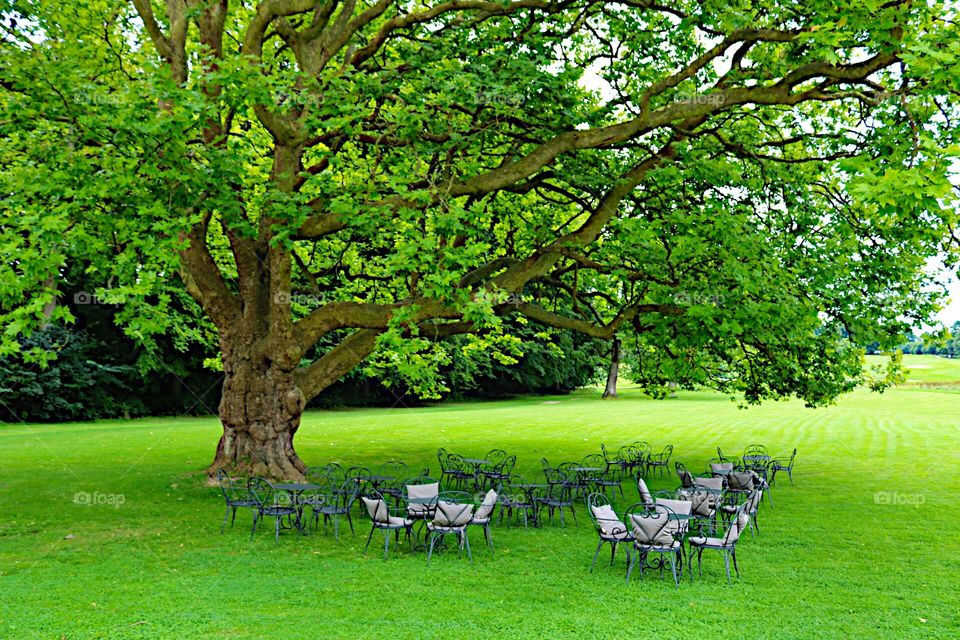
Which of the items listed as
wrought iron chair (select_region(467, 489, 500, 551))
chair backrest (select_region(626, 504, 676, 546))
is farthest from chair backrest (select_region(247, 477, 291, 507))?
chair backrest (select_region(626, 504, 676, 546))

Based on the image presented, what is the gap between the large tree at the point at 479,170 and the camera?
35.3 feet

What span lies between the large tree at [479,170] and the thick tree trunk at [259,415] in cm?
5

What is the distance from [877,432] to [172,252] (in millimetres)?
31502

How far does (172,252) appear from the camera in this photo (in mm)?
10844

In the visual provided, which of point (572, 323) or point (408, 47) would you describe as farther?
point (572, 323)

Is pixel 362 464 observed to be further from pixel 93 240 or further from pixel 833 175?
pixel 833 175

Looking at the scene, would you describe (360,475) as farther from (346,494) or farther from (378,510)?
(378,510)

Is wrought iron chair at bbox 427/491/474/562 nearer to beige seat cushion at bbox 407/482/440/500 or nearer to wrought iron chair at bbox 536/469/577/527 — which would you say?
beige seat cushion at bbox 407/482/440/500

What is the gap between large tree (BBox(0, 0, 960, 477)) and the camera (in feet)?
35.3

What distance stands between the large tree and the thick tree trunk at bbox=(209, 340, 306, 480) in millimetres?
50

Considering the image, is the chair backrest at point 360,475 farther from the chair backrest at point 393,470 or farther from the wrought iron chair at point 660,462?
the wrought iron chair at point 660,462

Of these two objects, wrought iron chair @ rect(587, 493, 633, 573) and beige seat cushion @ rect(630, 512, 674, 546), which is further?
wrought iron chair @ rect(587, 493, 633, 573)

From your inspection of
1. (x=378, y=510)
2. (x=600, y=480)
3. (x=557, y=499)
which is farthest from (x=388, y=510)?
(x=600, y=480)

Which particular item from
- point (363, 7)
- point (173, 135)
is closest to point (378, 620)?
point (173, 135)
